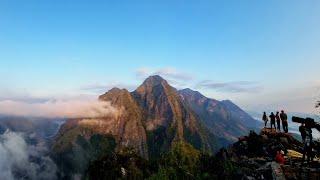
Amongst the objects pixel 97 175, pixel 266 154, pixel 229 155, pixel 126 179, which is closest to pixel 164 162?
pixel 229 155

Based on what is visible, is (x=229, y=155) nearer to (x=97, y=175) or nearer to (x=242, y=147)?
(x=242, y=147)

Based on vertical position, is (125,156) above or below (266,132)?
below

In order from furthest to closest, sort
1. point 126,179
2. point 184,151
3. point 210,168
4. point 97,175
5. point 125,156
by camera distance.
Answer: point 125,156
point 97,175
point 126,179
point 184,151
point 210,168

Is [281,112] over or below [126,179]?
over

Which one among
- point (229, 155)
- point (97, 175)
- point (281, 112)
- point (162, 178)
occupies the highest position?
point (281, 112)

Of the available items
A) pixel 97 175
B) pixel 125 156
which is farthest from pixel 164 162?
pixel 125 156

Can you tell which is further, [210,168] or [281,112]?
A: [210,168]

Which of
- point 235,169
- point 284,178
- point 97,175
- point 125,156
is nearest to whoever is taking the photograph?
point 284,178

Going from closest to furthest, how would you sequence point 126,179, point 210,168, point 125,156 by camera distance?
1. point 210,168
2. point 126,179
3. point 125,156

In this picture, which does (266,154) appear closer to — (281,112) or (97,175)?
(281,112)
